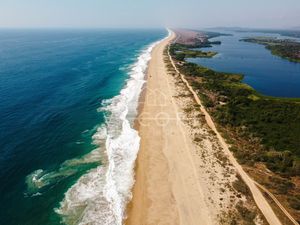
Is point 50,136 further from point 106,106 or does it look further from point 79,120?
point 106,106

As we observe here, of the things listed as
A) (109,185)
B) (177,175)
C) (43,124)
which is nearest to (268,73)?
(177,175)

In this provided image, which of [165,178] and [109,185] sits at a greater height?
[165,178]

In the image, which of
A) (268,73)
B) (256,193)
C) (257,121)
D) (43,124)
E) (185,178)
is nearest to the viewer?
(256,193)

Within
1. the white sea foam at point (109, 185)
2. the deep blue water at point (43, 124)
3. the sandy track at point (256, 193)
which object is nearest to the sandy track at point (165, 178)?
the white sea foam at point (109, 185)

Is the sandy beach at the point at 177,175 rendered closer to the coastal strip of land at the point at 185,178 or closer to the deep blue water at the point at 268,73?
the coastal strip of land at the point at 185,178

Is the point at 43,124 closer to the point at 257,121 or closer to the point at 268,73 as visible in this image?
the point at 257,121

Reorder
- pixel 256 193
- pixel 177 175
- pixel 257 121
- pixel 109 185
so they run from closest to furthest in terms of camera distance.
→ pixel 256 193, pixel 109 185, pixel 177 175, pixel 257 121
